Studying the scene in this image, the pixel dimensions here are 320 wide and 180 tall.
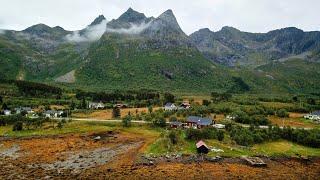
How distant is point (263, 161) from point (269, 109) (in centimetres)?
8620

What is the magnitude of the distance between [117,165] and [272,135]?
5296cm

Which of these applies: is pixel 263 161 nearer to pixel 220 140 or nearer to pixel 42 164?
pixel 220 140

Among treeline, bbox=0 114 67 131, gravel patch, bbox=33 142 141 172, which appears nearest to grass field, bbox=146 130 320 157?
gravel patch, bbox=33 142 141 172

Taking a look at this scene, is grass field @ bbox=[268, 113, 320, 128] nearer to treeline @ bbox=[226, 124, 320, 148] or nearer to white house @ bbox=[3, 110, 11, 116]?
treeline @ bbox=[226, 124, 320, 148]

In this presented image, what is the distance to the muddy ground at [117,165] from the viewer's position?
292 feet

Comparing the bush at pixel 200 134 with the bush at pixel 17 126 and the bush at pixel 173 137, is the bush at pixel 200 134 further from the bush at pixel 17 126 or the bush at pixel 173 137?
the bush at pixel 17 126

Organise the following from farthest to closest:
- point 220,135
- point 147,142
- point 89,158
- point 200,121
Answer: point 200,121 < point 220,135 < point 147,142 < point 89,158

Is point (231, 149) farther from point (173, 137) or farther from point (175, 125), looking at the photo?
point (175, 125)

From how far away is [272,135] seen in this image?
127m

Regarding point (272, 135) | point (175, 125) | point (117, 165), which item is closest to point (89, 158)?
point (117, 165)

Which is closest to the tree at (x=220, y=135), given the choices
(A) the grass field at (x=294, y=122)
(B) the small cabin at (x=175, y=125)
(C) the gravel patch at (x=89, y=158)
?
(B) the small cabin at (x=175, y=125)

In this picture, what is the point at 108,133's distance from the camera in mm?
139125

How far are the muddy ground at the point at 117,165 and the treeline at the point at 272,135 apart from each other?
49.3 feet

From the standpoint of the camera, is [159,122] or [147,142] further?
[159,122]
